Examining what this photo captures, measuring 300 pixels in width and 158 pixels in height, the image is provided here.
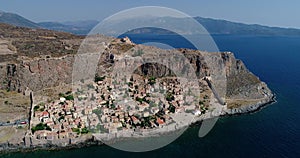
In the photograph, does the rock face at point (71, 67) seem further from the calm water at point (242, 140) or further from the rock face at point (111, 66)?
the calm water at point (242, 140)

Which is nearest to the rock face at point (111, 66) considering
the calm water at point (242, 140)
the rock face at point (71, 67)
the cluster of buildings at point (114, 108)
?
the rock face at point (71, 67)

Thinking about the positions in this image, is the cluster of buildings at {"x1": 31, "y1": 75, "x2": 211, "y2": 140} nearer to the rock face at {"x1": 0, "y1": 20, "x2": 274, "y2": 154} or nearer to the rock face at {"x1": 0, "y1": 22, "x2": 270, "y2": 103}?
the rock face at {"x1": 0, "y1": 20, "x2": 274, "y2": 154}

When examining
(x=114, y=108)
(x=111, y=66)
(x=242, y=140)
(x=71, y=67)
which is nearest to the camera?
(x=242, y=140)

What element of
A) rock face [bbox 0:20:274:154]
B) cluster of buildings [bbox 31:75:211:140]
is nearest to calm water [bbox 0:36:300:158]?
rock face [bbox 0:20:274:154]

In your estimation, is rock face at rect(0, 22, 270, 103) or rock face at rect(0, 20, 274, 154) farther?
rock face at rect(0, 20, 274, 154)

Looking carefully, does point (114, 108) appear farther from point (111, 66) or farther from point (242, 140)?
point (242, 140)

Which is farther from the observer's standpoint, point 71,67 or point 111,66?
point 111,66

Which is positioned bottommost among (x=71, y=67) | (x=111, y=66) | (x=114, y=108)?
(x=114, y=108)

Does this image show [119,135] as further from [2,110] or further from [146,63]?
[146,63]

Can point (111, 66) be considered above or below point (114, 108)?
above

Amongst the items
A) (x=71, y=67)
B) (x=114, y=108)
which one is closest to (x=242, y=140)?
(x=114, y=108)

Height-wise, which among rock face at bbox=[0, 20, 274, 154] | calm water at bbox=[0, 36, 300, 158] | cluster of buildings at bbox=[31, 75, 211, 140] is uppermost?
rock face at bbox=[0, 20, 274, 154]
